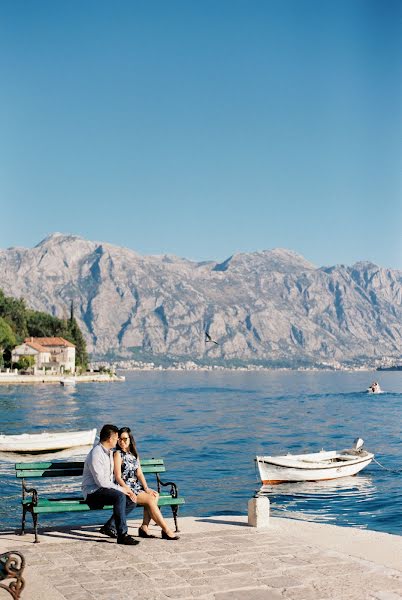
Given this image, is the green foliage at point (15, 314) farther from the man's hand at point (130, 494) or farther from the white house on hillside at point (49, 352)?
the man's hand at point (130, 494)

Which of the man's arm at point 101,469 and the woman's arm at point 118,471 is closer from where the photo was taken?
the man's arm at point 101,469

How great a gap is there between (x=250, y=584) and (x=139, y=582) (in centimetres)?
159

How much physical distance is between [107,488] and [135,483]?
0.78 m

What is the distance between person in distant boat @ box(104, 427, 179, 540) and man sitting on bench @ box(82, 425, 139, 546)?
13 cm

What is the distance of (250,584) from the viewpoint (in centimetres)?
1023

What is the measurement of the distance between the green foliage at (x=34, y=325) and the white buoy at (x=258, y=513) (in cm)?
16598

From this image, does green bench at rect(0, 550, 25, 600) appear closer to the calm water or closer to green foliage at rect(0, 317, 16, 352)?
the calm water

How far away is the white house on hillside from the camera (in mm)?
166875

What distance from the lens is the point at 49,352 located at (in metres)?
175

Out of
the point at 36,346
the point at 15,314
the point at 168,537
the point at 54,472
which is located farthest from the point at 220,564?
the point at 15,314

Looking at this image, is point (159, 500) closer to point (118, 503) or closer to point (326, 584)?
point (118, 503)

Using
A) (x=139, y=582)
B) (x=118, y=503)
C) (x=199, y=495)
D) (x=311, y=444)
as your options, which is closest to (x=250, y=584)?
(x=139, y=582)

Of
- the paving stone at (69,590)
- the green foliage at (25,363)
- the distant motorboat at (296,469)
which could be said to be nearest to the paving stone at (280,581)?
the paving stone at (69,590)

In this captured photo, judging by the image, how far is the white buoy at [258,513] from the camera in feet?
45.8
